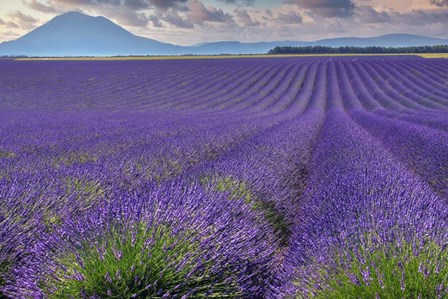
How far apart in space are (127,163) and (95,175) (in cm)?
78

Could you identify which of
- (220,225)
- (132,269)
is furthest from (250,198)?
(132,269)

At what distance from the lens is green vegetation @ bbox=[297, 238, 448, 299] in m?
1.54

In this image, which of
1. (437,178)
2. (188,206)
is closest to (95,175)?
(188,206)

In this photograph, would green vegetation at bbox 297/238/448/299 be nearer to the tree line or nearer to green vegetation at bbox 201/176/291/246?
green vegetation at bbox 201/176/291/246

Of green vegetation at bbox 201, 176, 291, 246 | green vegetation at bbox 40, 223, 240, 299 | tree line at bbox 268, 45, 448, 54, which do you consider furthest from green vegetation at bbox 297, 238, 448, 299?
tree line at bbox 268, 45, 448, 54

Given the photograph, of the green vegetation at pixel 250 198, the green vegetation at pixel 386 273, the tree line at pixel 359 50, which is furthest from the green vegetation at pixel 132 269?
the tree line at pixel 359 50

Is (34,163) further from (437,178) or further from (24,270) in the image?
(437,178)

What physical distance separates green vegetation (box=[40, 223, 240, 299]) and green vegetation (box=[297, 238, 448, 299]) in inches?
18.7

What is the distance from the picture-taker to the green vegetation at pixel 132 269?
5.70ft

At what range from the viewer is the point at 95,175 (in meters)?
3.37

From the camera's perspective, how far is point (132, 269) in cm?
174

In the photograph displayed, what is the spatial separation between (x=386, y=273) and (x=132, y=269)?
0.97m

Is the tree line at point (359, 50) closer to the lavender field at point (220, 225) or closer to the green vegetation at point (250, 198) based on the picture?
the lavender field at point (220, 225)

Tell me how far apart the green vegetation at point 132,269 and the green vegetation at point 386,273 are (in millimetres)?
474
